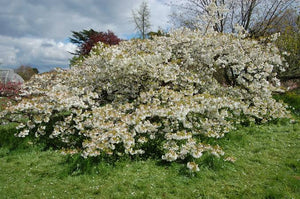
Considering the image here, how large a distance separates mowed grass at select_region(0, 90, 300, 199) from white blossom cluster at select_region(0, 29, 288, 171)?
1.09ft

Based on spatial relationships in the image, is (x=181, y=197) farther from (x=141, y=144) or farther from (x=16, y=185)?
(x=16, y=185)

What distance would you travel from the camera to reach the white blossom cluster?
17.6 feet

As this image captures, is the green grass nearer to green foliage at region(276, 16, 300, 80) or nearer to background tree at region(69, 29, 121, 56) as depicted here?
green foliage at region(276, 16, 300, 80)

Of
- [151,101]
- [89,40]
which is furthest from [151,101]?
[89,40]

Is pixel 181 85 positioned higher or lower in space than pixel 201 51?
lower

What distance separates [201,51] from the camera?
7957mm

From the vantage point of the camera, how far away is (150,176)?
15.7ft

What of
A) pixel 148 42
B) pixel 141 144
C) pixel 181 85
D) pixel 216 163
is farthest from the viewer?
pixel 148 42

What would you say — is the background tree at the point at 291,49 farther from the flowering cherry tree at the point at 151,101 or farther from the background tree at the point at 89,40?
the background tree at the point at 89,40

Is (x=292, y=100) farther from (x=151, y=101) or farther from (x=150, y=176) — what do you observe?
(x=150, y=176)

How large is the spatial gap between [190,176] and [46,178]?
124 inches

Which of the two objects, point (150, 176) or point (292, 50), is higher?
point (292, 50)

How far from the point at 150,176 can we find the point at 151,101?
2325 millimetres

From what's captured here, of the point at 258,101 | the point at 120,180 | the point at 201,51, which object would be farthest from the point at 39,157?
Answer: the point at 258,101
